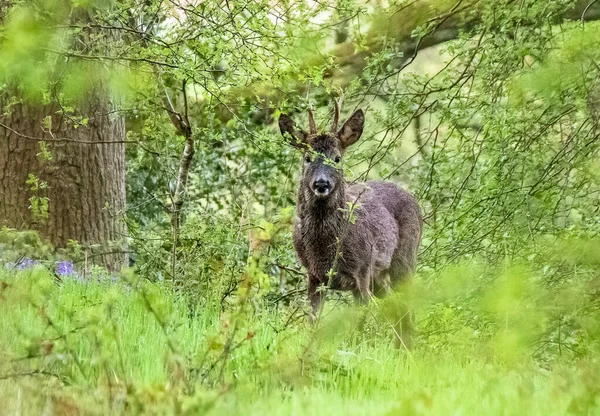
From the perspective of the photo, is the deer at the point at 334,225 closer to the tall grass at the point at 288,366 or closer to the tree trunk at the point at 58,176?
the tree trunk at the point at 58,176

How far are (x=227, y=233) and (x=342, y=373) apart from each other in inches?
120

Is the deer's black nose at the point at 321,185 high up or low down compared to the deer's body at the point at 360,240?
up

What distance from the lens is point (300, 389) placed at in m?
3.56

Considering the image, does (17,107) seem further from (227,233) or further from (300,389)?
(300,389)

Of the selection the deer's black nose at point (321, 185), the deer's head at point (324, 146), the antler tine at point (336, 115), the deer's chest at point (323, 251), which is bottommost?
the deer's chest at point (323, 251)

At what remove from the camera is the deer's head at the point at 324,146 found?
725cm

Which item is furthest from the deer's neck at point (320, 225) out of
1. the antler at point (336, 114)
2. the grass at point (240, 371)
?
the grass at point (240, 371)

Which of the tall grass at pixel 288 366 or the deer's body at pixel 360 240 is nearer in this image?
the tall grass at pixel 288 366

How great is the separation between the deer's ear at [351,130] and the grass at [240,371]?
8.88ft

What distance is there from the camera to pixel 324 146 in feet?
24.1

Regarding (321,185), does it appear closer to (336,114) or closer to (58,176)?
(336,114)

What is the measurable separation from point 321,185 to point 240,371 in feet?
11.9

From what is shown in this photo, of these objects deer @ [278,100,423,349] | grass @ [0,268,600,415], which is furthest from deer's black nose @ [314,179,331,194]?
grass @ [0,268,600,415]

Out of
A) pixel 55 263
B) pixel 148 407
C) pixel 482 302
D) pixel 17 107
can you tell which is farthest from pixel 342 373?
pixel 17 107
